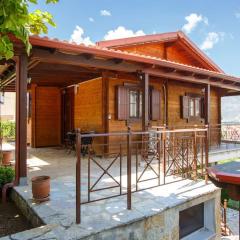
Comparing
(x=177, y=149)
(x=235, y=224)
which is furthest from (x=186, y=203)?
(x=235, y=224)

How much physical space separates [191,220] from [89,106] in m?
5.90

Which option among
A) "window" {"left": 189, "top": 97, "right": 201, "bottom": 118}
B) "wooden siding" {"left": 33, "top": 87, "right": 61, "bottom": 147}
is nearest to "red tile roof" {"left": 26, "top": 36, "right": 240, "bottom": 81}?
"window" {"left": 189, "top": 97, "right": 201, "bottom": 118}

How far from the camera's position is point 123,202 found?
164 inches

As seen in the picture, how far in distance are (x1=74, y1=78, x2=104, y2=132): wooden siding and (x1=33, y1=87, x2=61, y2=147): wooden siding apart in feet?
5.92

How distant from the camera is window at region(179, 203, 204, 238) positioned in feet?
16.0

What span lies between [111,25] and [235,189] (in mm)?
37062

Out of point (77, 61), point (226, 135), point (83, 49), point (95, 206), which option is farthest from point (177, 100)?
point (95, 206)

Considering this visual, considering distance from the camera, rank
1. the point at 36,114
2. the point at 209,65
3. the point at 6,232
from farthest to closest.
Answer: the point at 209,65 < the point at 36,114 < the point at 6,232

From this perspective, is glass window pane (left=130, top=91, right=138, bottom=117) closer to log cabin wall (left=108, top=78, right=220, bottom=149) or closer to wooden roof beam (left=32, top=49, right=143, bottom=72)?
log cabin wall (left=108, top=78, right=220, bottom=149)

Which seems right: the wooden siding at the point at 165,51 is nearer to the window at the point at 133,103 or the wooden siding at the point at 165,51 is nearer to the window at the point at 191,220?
the window at the point at 133,103

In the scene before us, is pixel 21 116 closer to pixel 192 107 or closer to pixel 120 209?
pixel 120 209

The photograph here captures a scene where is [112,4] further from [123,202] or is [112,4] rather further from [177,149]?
[123,202]

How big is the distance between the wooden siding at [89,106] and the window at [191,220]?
15.0ft

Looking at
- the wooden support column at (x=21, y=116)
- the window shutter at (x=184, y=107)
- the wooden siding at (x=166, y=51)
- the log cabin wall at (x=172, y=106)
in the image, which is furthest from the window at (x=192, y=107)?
the wooden support column at (x=21, y=116)
